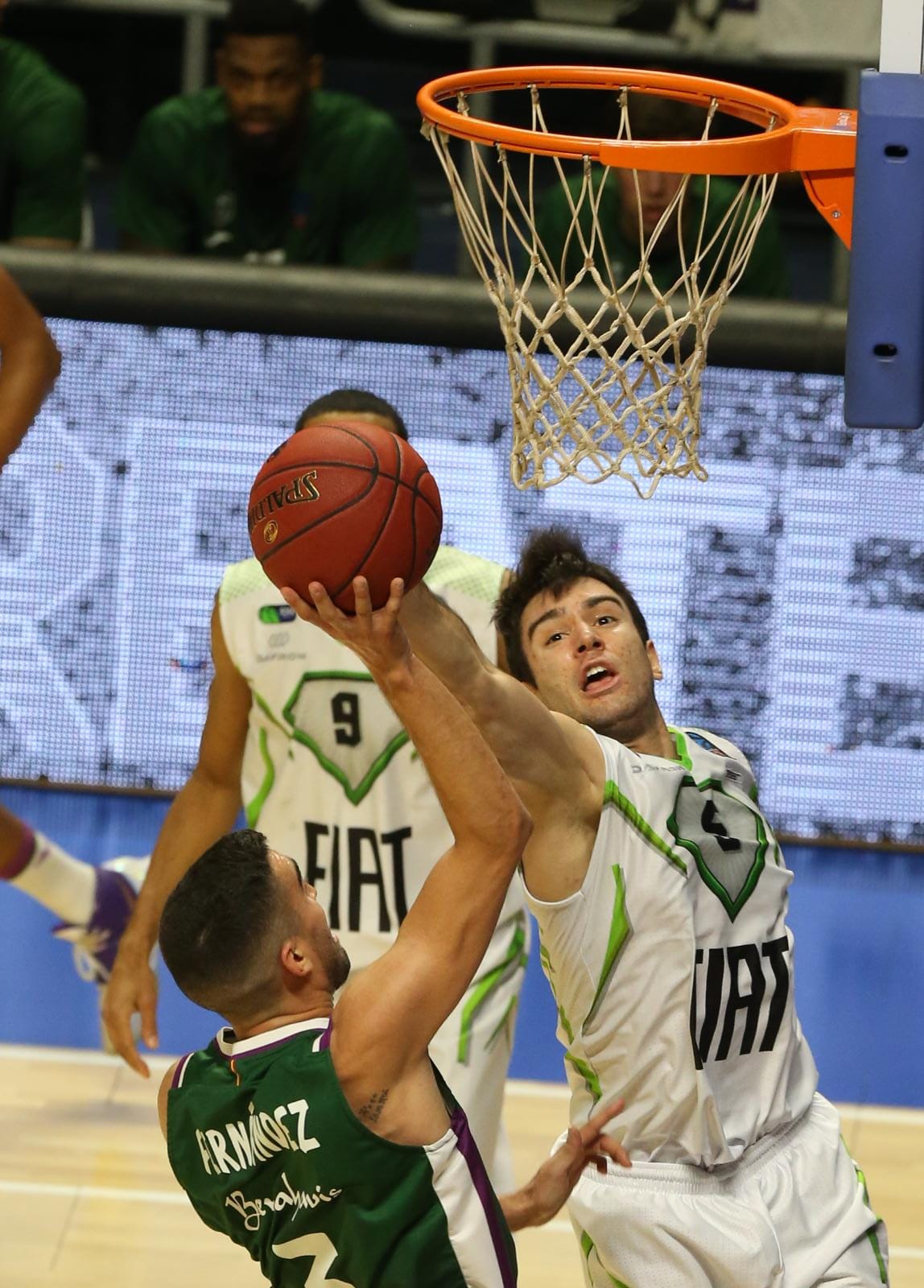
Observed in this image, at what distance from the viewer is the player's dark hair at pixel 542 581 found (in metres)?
3.53

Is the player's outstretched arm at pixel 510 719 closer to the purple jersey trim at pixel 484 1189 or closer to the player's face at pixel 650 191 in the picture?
the purple jersey trim at pixel 484 1189

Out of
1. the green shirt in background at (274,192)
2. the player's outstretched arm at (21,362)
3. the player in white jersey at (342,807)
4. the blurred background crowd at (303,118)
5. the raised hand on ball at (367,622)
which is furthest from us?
the green shirt in background at (274,192)

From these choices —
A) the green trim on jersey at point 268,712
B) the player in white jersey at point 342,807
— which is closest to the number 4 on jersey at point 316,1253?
the player in white jersey at point 342,807

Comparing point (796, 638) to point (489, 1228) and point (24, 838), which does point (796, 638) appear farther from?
point (489, 1228)

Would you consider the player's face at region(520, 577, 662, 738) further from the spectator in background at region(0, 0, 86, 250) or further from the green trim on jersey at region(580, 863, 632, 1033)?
the spectator in background at region(0, 0, 86, 250)

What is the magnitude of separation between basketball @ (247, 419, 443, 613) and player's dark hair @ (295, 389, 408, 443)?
4.91 ft

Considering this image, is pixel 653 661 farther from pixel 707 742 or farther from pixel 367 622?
pixel 367 622

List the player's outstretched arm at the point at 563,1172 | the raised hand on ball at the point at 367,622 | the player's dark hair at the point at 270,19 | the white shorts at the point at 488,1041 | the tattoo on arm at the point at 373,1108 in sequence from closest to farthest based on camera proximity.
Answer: the raised hand on ball at the point at 367,622 → the tattoo on arm at the point at 373,1108 → the player's outstretched arm at the point at 563,1172 → the white shorts at the point at 488,1041 → the player's dark hair at the point at 270,19

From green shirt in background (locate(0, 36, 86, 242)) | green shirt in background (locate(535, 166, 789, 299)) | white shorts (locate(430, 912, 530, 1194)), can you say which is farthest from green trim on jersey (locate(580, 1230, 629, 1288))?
green shirt in background (locate(0, 36, 86, 242))

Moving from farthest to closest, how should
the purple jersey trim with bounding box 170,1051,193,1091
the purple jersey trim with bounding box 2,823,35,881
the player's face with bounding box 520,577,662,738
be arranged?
1. the purple jersey trim with bounding box 2,823,35,881
2. the player's face with bounding box 520,577,662,738
3. the purple jersey trim with bounding box 170,1051,193,1091

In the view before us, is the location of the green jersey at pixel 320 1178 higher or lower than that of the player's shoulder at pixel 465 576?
lower

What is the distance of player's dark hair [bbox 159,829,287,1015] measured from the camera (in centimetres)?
266

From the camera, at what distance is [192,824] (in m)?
4.39

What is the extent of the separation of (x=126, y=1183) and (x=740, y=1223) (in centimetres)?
240
